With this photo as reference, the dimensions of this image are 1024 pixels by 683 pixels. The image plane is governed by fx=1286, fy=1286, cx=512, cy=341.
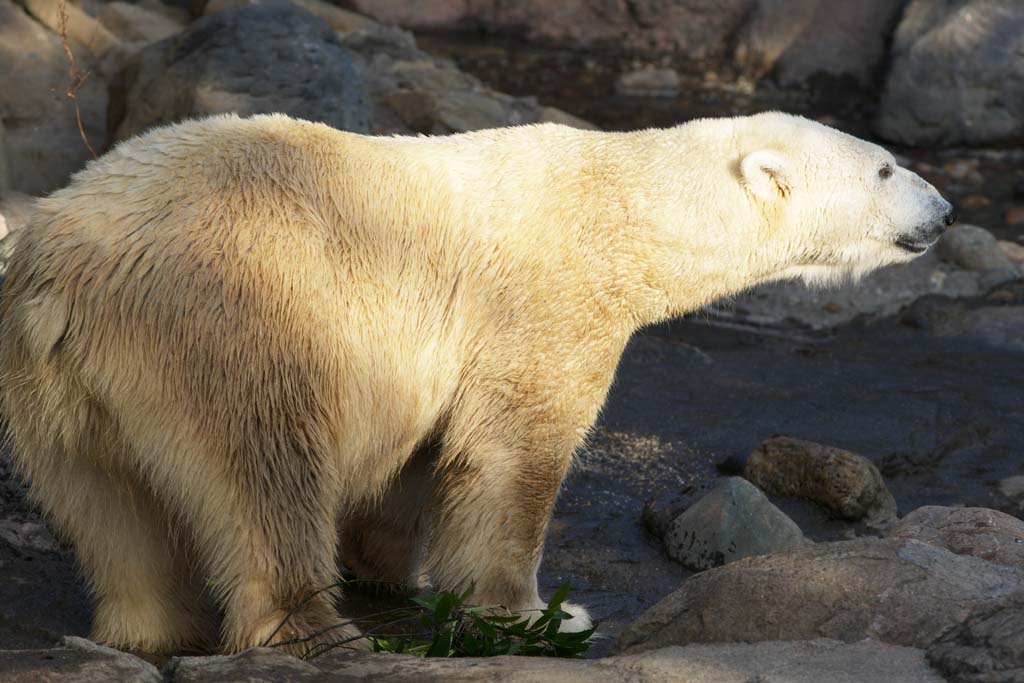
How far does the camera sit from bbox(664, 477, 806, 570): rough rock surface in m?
4.50

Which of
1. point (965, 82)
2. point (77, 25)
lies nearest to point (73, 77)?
point (77, 25)

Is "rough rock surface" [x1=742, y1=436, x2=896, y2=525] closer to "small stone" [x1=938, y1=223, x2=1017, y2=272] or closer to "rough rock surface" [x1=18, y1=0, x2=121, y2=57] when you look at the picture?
"small stone" [x1=938, y1=223, x2=1017, y2=272]

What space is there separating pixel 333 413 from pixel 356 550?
1.10 meters

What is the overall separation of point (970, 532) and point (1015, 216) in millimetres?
5991

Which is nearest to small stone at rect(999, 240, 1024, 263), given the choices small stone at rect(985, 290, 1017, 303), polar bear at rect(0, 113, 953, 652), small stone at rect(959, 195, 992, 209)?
small stone at rect(985, 290, 1017, 303)

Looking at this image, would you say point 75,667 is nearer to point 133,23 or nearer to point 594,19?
point 133,23

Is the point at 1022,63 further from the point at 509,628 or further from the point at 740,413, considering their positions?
the point at 509,628

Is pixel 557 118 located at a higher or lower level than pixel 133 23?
lower

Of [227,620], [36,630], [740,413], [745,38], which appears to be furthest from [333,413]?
[745,38]

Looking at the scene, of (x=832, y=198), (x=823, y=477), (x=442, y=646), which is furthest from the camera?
(x=823, y=477)

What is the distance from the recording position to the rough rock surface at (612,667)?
8.65ft

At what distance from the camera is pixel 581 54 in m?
13.3

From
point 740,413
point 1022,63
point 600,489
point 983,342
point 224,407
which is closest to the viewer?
point 224,407

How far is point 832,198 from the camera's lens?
155 inches
